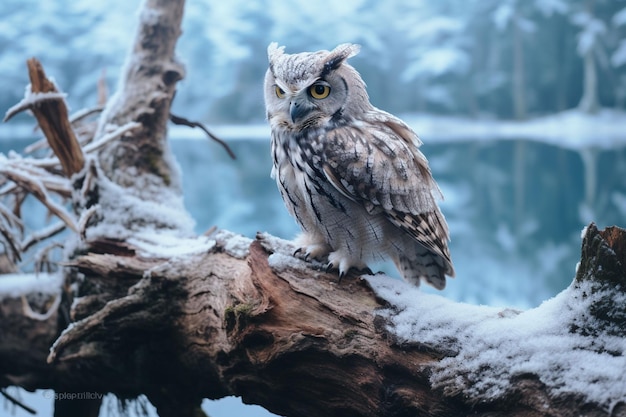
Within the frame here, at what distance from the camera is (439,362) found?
0.94 m

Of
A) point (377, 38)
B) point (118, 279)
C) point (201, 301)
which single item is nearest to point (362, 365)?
point (201, 301)

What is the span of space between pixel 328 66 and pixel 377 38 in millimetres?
1820

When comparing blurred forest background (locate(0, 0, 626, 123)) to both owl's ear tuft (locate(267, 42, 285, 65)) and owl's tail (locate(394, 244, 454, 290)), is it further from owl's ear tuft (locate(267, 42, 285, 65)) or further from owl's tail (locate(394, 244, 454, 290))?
owl's tail (locate(394, 244, 454, 290))

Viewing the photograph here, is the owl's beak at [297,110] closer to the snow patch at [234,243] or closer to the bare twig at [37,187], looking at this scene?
the snow patch at [234,243]

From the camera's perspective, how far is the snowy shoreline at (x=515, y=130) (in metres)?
2.64

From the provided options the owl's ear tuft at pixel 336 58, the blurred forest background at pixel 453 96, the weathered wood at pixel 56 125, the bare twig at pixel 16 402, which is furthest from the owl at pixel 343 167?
the blurred forest background at pixel 453 96

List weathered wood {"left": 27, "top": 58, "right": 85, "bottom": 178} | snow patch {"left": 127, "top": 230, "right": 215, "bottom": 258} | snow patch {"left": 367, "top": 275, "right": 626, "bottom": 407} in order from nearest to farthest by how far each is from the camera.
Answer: snow patch {"left": 367, "top": 275, "right": 626, "bottom": 407} < snow patch {"left": 127, "top": 230, "right": 215, "bottom": 258} < weathered wood {"left": 27, "top": 58, "right": 85, "bottom": 178}

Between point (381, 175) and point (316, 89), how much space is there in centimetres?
25

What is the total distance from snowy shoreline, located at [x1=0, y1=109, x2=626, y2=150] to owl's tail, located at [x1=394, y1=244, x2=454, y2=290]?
4.57 feet

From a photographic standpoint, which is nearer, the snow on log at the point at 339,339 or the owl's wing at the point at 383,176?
the snow on log at the point at 339,339

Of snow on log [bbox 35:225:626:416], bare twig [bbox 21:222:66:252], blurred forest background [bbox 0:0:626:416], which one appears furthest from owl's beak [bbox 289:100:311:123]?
blurred forest background [bbox 0:0:626:416]

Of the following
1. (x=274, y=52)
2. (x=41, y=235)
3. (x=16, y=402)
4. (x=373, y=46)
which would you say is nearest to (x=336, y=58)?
(x=274, y=52)

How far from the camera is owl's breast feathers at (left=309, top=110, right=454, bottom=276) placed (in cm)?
119

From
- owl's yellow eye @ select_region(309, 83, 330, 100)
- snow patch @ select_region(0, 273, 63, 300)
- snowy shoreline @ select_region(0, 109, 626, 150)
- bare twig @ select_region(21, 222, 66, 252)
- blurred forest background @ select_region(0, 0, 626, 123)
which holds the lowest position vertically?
snow patch @ select_region(0, 273, 63, 300)
